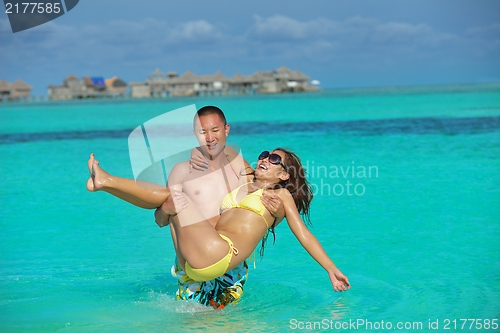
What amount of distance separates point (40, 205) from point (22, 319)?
4865 mm

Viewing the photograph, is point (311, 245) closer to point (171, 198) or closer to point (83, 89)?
point (171, 198)

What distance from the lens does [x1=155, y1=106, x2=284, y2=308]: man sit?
14.0 feet

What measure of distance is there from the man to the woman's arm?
86 millimetres

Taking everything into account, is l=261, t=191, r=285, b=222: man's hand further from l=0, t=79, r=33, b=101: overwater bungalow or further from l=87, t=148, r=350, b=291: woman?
Result: l=0, t=79, r=33, b=101: overwater bungalow

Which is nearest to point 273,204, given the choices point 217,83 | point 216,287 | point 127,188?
point 216,287

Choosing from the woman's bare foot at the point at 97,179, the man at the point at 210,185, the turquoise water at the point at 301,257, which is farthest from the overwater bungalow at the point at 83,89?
the woman's bare foot at the point at 97,179

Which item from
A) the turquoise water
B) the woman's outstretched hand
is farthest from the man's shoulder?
the woman's outstretched hand

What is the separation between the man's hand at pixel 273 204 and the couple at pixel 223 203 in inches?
0.9

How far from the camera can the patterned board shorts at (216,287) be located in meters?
4.41

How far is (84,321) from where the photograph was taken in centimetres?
457

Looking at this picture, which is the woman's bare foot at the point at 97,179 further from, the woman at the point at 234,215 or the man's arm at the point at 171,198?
the man's arm at the point at 171,198

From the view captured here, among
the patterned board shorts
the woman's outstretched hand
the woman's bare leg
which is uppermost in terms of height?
the woman's bare leg

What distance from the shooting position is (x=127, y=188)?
3.79m

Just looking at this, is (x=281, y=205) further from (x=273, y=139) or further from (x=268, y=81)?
(x=268, y=81)
